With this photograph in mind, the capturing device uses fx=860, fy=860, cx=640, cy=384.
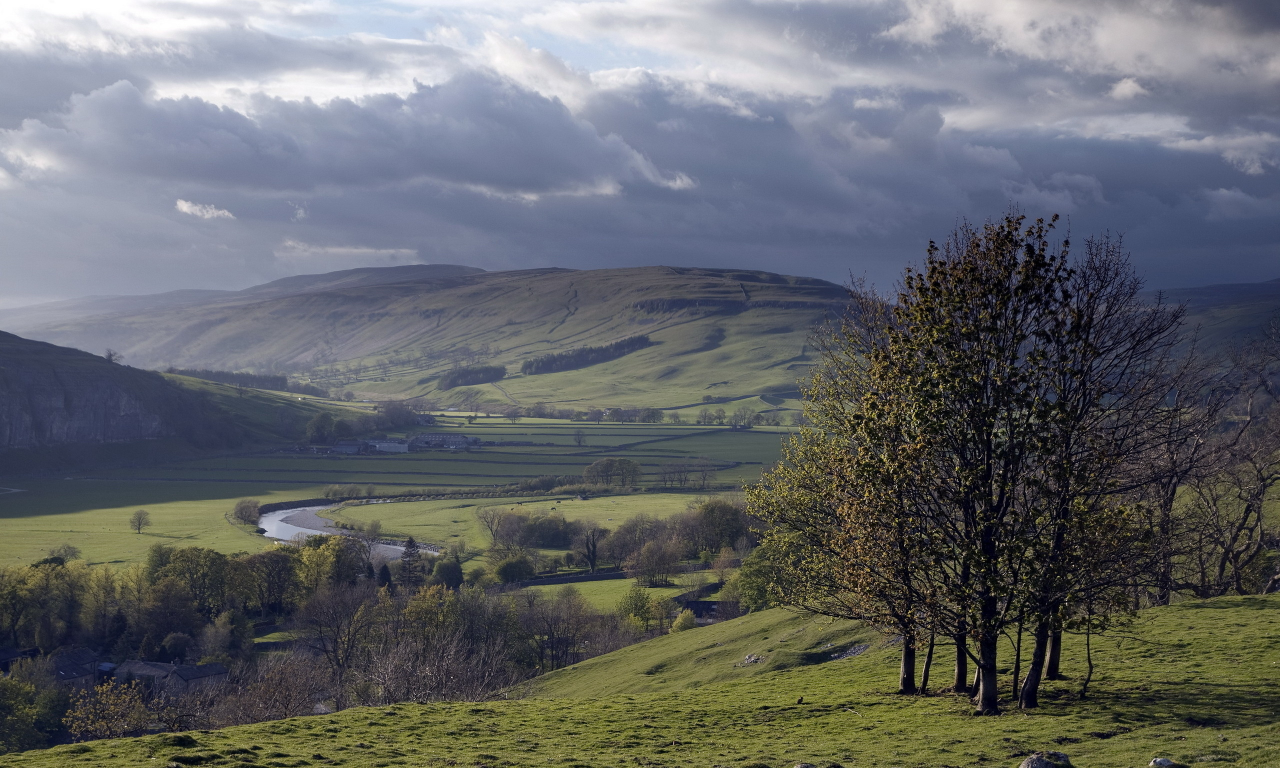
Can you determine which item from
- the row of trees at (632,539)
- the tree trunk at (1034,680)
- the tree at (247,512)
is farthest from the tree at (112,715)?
the tree at (247,512)

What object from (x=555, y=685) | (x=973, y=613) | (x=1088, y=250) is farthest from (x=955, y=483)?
(x=555, y=685)

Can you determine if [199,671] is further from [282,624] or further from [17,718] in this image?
[282,624]

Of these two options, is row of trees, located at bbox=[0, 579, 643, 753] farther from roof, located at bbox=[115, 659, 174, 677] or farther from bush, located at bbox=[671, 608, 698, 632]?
bush, located at bbox=[671, 608, 698, 632]

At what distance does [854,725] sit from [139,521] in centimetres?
15344

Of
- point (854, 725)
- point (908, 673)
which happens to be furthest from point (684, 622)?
point (854, 725)

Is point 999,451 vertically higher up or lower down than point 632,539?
higher up

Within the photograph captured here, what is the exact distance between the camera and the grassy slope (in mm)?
21047

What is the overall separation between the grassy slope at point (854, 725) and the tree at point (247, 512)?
13898 cm

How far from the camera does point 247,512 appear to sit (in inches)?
6270

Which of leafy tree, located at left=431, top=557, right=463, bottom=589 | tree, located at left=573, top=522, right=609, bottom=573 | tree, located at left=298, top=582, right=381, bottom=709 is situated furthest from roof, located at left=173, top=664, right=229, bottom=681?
tree, located at left=573, top=522, right=609, bottom=573

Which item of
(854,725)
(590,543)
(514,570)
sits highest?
(854,725)

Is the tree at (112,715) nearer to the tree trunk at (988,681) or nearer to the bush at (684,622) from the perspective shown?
the bush at (684,622)

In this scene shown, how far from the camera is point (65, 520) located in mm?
158125

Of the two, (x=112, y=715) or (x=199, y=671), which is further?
(x=199, y=671)
